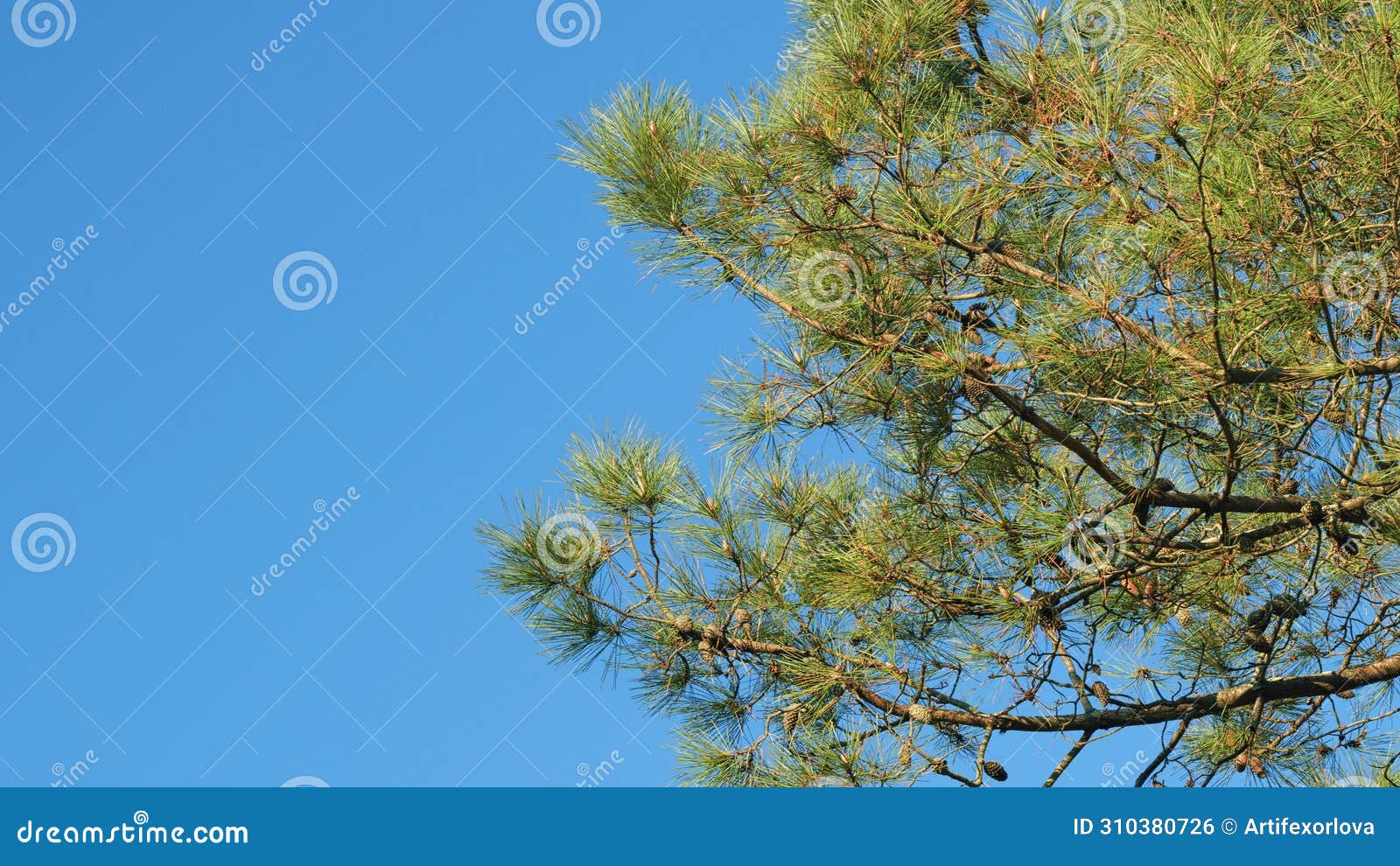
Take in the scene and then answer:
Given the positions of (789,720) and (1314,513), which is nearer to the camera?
(1314,513)

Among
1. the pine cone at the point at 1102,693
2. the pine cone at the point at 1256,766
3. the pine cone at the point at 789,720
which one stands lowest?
the pine cone at the point at 789,720

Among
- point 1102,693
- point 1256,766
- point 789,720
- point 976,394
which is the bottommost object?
point 789,720

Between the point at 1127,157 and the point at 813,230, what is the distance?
54 cm

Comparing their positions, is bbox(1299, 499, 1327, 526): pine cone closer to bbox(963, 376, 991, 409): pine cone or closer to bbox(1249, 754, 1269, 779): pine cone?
bbox(963, 376, 991, 409): pine cone

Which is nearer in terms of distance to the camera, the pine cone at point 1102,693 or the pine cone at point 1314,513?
the pine cone at point 1314,513

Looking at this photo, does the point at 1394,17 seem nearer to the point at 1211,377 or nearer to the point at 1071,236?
the point at 1211,377

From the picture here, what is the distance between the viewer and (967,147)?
295 centimetres

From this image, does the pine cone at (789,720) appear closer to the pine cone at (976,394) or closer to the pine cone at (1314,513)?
the pine cone at (976,394)

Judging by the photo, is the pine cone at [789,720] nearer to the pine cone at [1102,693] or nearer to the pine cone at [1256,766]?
the pine cone at [1102,693]

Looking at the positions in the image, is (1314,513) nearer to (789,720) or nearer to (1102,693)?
(1102,693)

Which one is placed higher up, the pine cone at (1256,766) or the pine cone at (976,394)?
the pine cone at (976,394)

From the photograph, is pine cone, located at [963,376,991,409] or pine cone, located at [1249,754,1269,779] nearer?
→ pine cone, located at [963,376,991,409]

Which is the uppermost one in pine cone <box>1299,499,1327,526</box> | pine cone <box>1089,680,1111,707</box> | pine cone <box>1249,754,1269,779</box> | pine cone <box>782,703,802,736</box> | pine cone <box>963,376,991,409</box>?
pine cone <box>963,376,991,409</box>

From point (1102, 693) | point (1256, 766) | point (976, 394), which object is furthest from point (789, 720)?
point (1256, 766)
